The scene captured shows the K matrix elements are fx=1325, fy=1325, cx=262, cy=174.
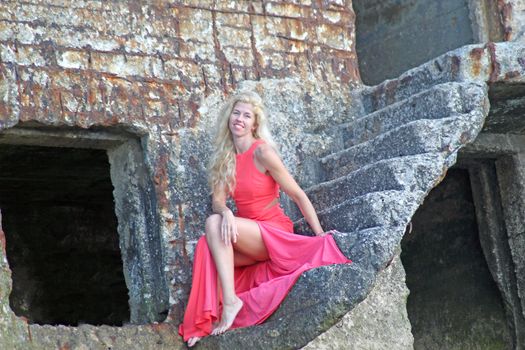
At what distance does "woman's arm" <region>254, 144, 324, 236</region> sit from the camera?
6.62m

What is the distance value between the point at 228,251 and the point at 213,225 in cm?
15

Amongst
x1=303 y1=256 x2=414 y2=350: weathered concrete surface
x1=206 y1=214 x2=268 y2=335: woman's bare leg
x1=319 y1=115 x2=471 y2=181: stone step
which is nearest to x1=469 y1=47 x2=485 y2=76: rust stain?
x1=319 y1=115 x2=471 y2=181: stone step

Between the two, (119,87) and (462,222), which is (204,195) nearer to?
(119,87)

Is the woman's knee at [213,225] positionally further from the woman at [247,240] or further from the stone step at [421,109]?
the stone step at [421,109]

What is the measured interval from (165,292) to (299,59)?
5.41 ft

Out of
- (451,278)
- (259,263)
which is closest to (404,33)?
(451,278)

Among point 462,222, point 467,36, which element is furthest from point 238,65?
point 462,222

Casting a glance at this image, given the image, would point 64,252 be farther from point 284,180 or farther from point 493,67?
point 493,67

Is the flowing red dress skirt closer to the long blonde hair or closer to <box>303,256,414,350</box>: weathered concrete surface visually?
the long blonde hair

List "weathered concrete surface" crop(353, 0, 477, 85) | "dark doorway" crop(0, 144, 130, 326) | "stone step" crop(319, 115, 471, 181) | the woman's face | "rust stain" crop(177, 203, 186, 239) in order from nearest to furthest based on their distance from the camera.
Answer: "stone step" crop(319, 115, 471, 181) < the woman's face < "rust stain" crop(177, 203, 186, 239) < "weathered concrete surface" crop(353, 0, 477, 85) < "dark doorway" crop(0, 144, 130, 326)

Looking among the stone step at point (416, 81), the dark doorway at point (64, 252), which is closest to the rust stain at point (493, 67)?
the stone step at point (416, 81)

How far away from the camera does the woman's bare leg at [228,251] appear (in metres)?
6.38

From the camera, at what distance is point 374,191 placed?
6555mm

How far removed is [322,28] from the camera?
25.4 ft
